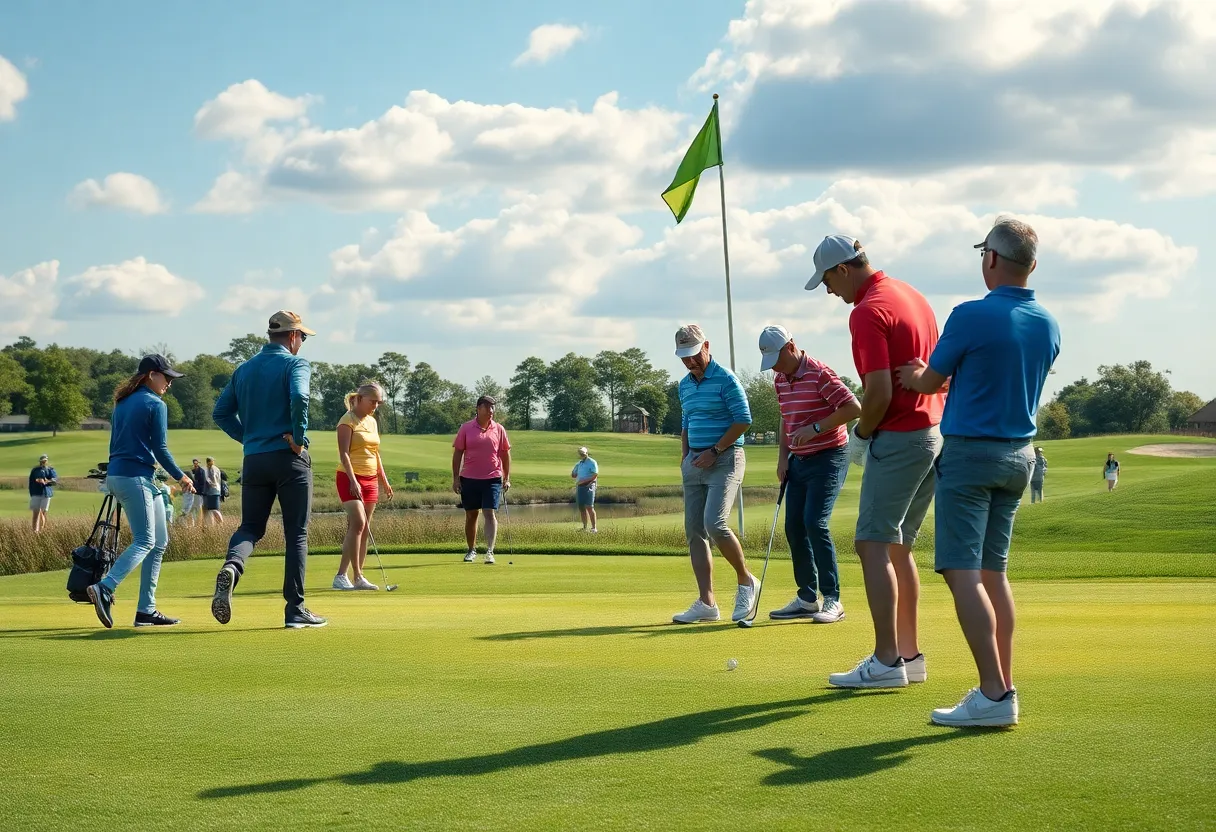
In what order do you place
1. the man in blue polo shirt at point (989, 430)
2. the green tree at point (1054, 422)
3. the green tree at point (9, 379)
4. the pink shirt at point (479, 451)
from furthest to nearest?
the green tree at point (9, 379) → the green tree at point (1054, 422) → the pink shirt at point (479, 451) → the man in blue polo shirt at point (989, 430)

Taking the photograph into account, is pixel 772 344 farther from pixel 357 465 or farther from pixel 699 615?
pixel 357 465

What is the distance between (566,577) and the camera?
1441 centimetres

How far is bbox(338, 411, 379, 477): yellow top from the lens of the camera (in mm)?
12820

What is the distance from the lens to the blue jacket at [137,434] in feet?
28.9

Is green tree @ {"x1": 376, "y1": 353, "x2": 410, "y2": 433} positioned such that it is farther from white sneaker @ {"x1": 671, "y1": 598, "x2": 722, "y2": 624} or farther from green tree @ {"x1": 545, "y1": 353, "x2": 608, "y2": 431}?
white sneaker @ {"x1": 671, "y1": 598, "x2": 722, "y2": 624}

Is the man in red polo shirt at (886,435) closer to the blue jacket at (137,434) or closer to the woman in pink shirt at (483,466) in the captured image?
the blue jacket at (137,434)

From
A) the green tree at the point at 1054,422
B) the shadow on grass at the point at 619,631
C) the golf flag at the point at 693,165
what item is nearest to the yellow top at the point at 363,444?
the shadow on grass at the point at 619,631

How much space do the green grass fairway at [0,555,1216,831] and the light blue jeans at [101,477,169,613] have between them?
0.43m

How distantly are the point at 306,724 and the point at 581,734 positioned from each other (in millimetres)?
1221

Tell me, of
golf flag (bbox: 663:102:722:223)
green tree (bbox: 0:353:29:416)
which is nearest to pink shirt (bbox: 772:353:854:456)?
golf flag (bbox: 663:102:722:223)

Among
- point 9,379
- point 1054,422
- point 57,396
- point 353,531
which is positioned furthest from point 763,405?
point 353,531

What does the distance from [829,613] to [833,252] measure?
362cm

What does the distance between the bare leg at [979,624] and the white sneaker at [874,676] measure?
0.89 m

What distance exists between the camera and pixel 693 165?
19.0 m
